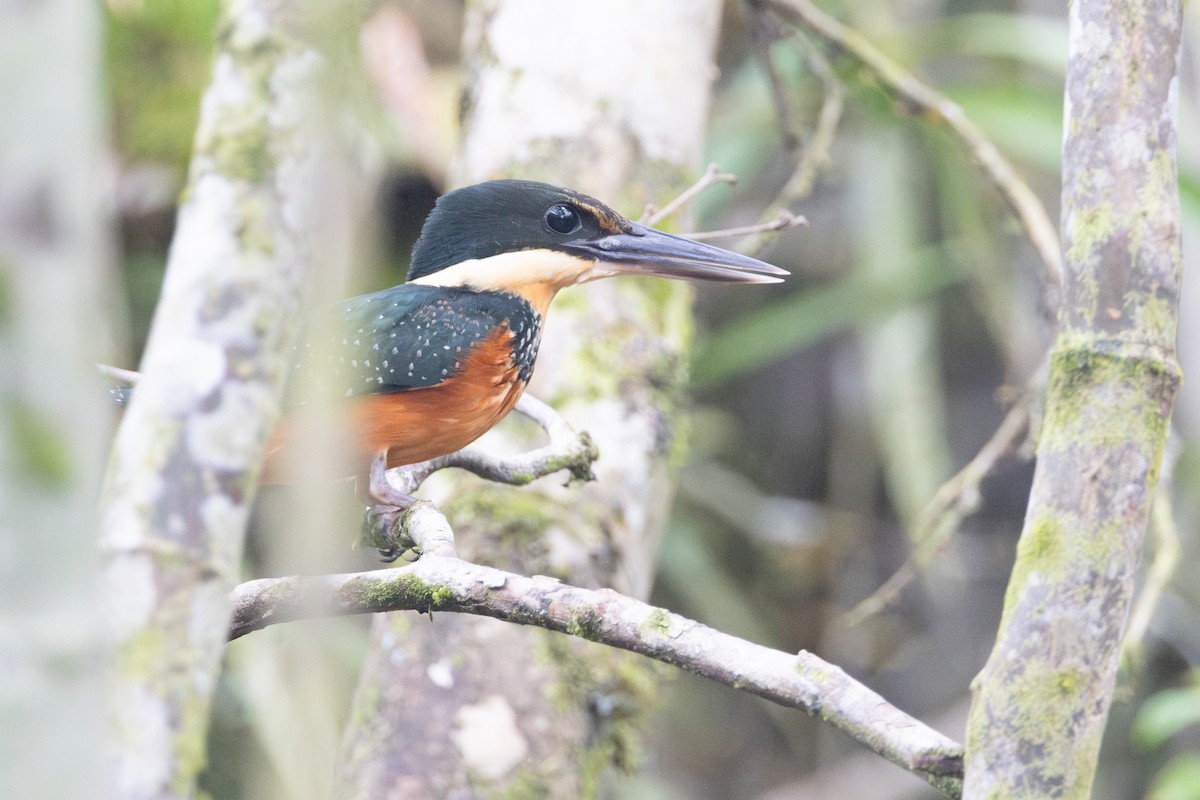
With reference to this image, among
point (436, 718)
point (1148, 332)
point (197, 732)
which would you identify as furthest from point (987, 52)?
point (197, 732)

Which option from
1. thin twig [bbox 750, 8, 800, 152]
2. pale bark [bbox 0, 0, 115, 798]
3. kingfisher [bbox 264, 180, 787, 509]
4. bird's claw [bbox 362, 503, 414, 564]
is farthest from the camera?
thin twig [bbox 750, 8, 800, 152]

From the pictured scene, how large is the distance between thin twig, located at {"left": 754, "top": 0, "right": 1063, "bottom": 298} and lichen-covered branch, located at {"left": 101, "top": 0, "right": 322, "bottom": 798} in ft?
7.64

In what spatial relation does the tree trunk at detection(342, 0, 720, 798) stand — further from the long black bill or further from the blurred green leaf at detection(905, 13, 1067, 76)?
the blurred green leaf at detection(905, 13, 1067, 76)

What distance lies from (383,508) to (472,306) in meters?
0.52

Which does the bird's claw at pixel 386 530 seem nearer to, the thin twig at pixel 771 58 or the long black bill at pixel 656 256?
the long black bill at pixel 656 256

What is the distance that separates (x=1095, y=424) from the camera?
1.53 meters

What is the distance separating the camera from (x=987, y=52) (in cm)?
535

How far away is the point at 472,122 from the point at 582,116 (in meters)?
0.32

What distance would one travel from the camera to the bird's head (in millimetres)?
2840

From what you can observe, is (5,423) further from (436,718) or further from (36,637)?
(436,718)

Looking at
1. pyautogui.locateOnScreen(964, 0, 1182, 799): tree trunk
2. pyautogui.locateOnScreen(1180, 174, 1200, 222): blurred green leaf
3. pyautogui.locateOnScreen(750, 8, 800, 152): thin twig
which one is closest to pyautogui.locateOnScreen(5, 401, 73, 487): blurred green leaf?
pyautogui.locateOnScreen(964, 0, 1182, 799): tree trunk

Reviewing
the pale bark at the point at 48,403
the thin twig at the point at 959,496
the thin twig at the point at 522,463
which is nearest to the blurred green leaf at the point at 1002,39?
the thin twig at the point at 959,496

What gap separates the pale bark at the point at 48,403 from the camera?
0.90m

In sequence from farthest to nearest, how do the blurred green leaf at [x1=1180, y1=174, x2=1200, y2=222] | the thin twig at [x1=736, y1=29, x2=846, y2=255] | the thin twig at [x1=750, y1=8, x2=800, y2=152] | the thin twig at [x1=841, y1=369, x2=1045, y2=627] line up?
the blurred green leaf at [x1=1180, y1=174, x2=1200, y2=222] < the thin twig at [x1=750, y1=8, x2=800, y2=152] < the thin twig at [x1=736, y1=29, x2=846, y2=255] < the thin twig at [x1=841, y1=369, x2=1045, y2=627]
